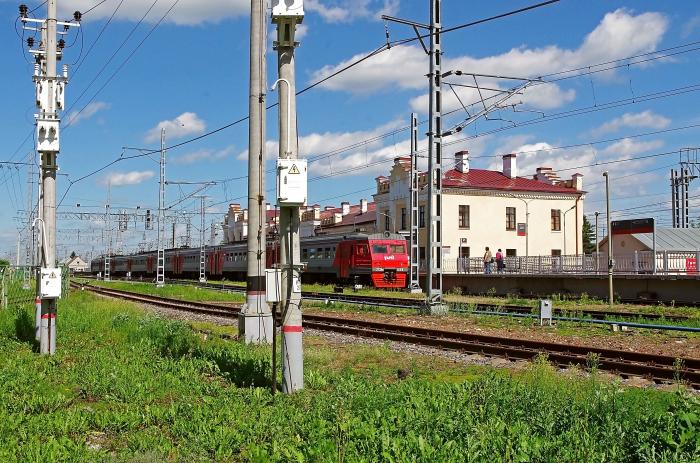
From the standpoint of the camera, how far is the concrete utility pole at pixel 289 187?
927 cm

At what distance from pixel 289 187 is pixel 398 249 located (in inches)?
1296

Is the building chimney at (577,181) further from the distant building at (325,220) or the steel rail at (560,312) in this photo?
the steel rail at (560,312)

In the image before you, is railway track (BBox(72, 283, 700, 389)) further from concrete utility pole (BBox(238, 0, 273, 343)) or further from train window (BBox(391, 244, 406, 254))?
train window (BBox(391, 244, 406, 254))

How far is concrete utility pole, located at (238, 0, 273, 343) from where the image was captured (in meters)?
15.2

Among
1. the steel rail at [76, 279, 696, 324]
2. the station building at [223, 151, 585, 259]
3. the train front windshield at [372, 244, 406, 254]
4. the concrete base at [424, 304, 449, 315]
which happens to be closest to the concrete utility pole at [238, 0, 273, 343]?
the concrete base at [424, 304, 449, 315]

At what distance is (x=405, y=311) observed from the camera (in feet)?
80.4

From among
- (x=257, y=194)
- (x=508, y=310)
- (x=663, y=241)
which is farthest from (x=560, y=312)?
(x=663, y=241)

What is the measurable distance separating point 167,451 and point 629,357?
9063 mm

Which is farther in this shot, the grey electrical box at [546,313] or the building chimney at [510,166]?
the building chimney at [510,166]

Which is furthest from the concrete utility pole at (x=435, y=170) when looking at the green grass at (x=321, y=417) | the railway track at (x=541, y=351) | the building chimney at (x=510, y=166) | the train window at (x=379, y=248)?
the building chimney at (x=510, y=166)

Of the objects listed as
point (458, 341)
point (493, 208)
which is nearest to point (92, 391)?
point (458, 341)

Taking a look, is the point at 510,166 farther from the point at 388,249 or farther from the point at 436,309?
the point at 436,309

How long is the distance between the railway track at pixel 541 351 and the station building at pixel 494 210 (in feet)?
108

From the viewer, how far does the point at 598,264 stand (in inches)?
1297
